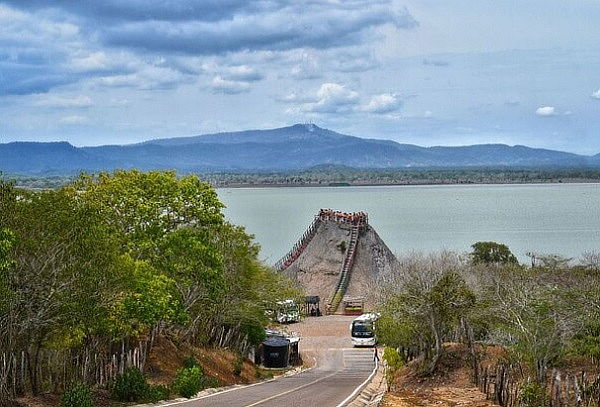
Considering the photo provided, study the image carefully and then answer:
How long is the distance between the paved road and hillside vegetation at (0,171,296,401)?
7.75 feet

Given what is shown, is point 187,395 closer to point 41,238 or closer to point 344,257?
point 41,238

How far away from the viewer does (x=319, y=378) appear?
38.4 meters

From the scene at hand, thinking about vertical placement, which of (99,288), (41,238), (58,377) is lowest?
(58,377)

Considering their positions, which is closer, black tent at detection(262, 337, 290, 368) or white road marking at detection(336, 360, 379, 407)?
white road marking at detection(336, 360, 379, 407)

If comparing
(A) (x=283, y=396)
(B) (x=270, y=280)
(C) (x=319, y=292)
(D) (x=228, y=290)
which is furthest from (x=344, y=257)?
(A) (x=283, y=396)

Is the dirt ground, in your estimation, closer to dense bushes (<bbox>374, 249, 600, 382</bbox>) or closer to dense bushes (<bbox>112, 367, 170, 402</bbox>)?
dense bushes (<bbox>374, 249, 600, 382</bbox>)

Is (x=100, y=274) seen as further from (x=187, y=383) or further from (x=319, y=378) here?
(x=319, y=378)

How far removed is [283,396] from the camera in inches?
1092

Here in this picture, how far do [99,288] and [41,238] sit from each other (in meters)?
2.17

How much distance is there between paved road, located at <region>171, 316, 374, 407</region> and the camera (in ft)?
85.7

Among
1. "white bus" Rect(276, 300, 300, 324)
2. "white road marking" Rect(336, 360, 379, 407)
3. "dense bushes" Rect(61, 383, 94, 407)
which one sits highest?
"dense bushes" Rect(61, 383, 94, 407)

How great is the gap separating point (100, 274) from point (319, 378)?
17.3m

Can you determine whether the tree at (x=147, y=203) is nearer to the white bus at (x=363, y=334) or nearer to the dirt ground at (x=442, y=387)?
the dirt ground at (x=442, y=387)

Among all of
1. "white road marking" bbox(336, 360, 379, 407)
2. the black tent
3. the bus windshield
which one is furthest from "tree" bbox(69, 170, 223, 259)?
the bus windshield
